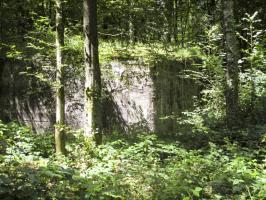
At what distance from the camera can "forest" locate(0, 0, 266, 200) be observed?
16.1 feet

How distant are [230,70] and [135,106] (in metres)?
2.99

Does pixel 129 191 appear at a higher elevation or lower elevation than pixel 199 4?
lower

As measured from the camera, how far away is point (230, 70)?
891 cm

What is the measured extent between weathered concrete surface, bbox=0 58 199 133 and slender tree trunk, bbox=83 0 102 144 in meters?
3.05

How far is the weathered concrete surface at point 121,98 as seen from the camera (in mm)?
10555

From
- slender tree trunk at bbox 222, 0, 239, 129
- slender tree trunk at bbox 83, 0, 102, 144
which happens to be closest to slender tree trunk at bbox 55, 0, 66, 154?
slender tree trunk at bbox 83, 0, 102, 144

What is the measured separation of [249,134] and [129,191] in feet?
12.5

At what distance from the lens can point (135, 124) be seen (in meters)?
10.6

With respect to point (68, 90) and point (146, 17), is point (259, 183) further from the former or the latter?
point (146, 17)

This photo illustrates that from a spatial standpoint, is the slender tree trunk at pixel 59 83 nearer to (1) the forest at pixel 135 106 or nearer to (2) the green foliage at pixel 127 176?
(1) the forest at pixel 135 106

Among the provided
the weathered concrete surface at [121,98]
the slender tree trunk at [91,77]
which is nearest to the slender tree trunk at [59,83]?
the slender tree trunk at [91,77]

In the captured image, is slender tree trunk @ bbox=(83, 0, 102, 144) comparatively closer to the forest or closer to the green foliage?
the forest

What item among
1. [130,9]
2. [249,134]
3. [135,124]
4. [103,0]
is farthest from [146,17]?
[249,134]

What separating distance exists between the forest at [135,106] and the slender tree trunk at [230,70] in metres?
0.02
